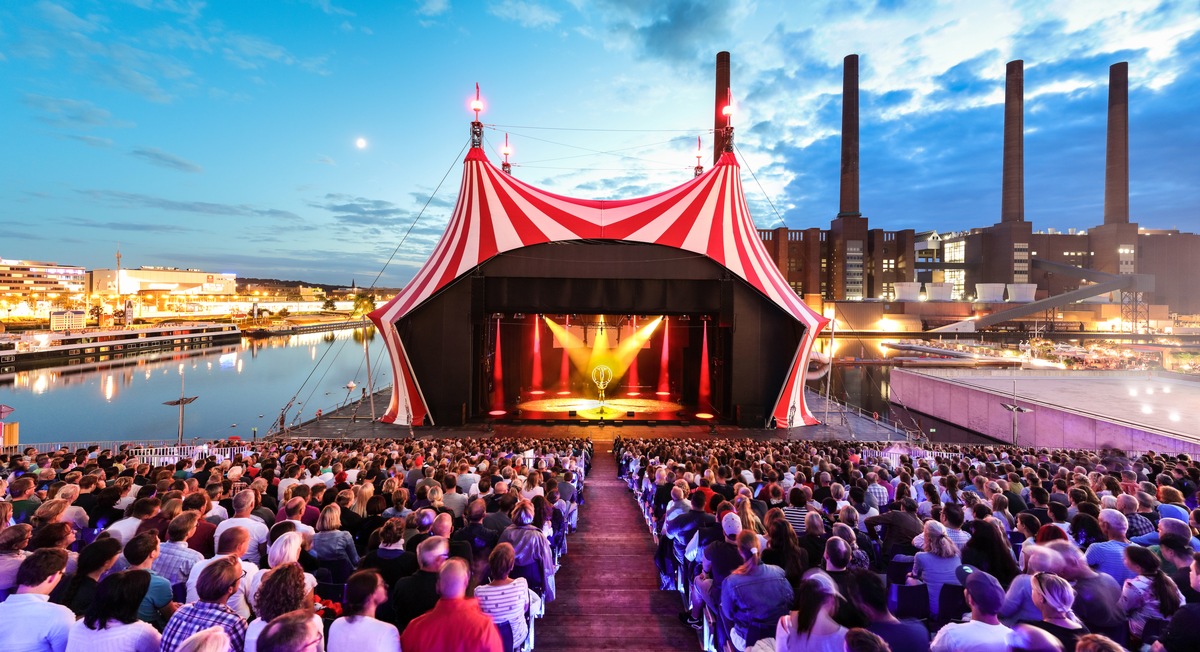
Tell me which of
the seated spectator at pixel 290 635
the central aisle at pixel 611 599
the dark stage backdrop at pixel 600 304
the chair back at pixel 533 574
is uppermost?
the dark stage backdrop at pixel 600 304

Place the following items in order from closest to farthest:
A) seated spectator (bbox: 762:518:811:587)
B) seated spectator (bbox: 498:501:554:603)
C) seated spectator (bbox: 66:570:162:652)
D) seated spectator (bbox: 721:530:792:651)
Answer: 1. seated spectator (bbox: 66:570:162:652)
2. seated spectator (bbox: 721:530:792:651)
3. seated spectator (bbox: 762:518:811:587)
4. seated spectator (bbox: 498:501:554:603)

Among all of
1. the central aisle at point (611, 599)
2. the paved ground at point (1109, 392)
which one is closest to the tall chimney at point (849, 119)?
the paved ground at point (1109, 392)

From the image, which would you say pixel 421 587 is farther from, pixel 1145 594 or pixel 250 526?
pixel 1145 594

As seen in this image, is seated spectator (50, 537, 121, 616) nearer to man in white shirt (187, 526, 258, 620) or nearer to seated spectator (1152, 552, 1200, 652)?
man in white shirt (187, 526, 258, 620)

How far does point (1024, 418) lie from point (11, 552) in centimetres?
1989

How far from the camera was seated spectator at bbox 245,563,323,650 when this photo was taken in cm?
203

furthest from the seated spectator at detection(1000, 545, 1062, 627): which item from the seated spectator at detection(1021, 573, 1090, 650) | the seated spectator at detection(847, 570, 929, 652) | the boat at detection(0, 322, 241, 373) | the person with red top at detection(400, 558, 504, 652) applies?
the boat at detection(0, 322, 241, 373)

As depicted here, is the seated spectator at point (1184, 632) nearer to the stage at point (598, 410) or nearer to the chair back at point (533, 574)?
the chair back at point (533, 574)

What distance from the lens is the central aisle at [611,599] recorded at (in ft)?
12.4

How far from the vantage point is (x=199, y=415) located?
2405 cm

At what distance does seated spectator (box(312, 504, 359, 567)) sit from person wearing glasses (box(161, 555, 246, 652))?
117 centimetres

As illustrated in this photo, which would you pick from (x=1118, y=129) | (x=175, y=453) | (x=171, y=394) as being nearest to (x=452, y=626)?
(x=175, y=453)

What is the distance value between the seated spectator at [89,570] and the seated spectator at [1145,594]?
4834 millimetres

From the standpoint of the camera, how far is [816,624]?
215 cm
